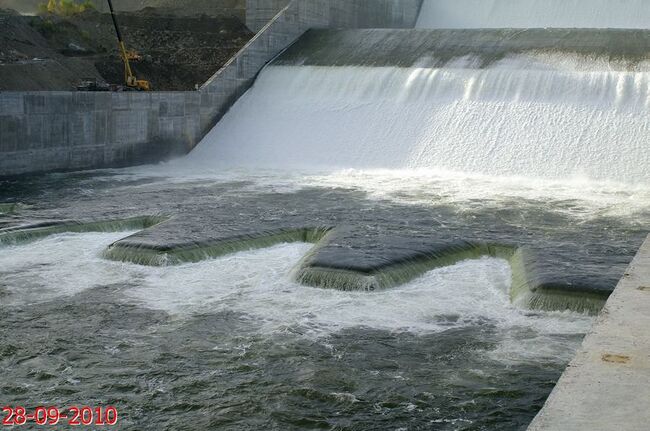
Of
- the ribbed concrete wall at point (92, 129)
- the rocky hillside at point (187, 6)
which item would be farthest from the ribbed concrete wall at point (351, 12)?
the ribbed concrete wall at point (92, 129)

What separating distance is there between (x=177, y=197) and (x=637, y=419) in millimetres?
10565

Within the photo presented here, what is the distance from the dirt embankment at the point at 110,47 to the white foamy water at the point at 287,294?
10428 mm

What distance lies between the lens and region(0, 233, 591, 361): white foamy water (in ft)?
26.1

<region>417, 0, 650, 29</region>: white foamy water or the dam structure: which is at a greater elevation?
<region>417, 0, 650, 29</region>: white foamy water

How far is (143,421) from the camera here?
241 inches

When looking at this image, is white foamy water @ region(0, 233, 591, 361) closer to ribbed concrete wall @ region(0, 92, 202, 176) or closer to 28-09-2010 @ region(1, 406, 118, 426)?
28-09-2010 @ region(1, 406, 118, 426)

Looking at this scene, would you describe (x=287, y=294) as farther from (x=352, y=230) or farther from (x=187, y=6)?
(x=187, y=6)

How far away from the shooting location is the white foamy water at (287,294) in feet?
26.1

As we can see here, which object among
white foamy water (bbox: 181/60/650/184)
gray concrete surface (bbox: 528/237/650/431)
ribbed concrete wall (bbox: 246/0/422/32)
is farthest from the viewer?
ribbed concrete wall (bbox: 246/0/422/32)

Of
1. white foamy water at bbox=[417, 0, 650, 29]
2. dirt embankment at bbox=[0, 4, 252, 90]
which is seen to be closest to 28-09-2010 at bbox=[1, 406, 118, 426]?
dirt embankment at bbox=[0, 4, 252, 90]

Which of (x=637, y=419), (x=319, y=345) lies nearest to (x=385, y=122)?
(x=319, y=345)

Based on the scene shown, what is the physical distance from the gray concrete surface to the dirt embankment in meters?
16.4

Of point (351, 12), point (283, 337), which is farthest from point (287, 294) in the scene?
point (351, 12)

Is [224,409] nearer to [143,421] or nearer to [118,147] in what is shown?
[143,421]
